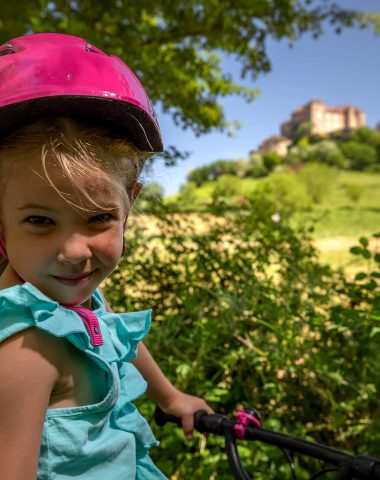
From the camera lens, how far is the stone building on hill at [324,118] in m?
97.4

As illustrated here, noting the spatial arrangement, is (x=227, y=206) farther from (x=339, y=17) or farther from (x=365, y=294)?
(x=339, y=17)

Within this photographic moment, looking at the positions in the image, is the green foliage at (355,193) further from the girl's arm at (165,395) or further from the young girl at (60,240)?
the young girl at (60,240)

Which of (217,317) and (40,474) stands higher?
(217,317)

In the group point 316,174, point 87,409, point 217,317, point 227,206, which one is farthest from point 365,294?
point 316,174

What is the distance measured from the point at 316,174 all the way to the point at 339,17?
75.0ft

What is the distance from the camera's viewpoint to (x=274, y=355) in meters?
2.43

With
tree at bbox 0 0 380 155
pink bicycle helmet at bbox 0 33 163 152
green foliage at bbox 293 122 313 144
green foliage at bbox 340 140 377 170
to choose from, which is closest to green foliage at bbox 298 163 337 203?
tree at bbox 0 0 380 155

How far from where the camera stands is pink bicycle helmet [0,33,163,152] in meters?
1.07

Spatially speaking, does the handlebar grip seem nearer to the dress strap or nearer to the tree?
the dress strap

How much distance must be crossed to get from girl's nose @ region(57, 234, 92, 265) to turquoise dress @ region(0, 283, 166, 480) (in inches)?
3.7

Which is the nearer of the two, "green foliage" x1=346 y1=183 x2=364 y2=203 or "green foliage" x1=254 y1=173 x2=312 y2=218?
"green foliage" x1=254 y1=173 x2=312 y2=218

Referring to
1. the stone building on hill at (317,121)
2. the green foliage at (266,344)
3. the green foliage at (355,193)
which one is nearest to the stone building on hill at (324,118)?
the stone building on hill at (317,121)

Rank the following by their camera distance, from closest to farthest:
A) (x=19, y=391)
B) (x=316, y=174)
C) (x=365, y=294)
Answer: (x=19, y=391), (x=365, y=294), (x=316, y=174)

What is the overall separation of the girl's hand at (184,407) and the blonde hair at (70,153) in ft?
2.82
